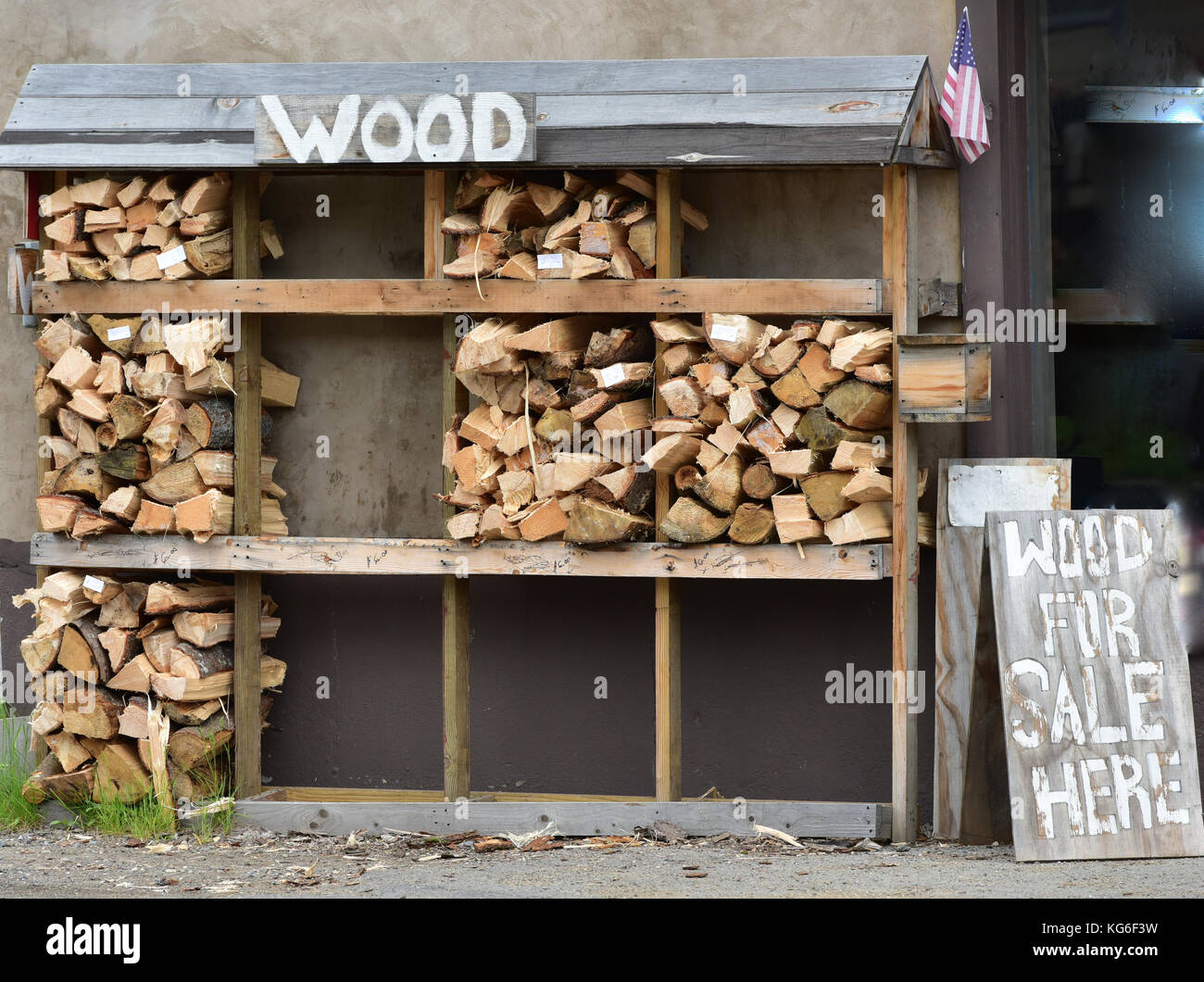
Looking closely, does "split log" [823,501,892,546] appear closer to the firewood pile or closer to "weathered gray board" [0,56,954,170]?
the firewood pile

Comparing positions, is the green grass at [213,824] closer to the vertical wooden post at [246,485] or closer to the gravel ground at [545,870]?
the gravel ground at [545,870]

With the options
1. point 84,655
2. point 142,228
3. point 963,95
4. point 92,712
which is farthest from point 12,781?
point 963,95

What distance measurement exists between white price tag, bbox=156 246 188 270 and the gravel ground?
2226 millimetres

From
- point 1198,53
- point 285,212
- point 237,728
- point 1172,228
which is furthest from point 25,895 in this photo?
point 1198,53

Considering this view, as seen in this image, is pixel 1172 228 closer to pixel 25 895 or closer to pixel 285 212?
pixel 285 212

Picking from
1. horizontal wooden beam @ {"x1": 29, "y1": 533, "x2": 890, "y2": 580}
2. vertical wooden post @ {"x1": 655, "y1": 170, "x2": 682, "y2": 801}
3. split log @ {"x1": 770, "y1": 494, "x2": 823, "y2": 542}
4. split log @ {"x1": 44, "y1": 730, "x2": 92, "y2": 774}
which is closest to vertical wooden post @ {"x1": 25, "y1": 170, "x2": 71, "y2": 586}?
horizontal wooden beam @ {"x1": 29, "y1": 533, "x2": 890, "y2": 580}

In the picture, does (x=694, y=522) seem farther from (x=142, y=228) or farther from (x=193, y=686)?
(x=142, y=228)

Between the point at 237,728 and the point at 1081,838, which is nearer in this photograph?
the point at 1081,838

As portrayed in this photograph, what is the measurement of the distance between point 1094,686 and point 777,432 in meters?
1.39

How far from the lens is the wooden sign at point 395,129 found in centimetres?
497

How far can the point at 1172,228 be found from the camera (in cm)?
545

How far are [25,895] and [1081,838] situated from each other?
3377 mm

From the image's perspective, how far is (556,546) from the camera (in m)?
5.10

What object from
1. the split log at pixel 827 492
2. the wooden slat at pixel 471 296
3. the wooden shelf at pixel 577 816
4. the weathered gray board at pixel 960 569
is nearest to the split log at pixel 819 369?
the wooden slat at pixel 471 296
